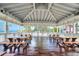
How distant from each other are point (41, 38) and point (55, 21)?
0.58 meters

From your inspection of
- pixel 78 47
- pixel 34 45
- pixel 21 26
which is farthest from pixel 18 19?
pixel 78 47

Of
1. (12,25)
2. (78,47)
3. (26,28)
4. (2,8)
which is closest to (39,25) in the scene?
(26,28)

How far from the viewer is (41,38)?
437cm

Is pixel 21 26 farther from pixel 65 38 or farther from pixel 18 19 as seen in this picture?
pixel 65 38

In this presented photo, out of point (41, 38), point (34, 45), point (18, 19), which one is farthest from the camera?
point (34, 45)

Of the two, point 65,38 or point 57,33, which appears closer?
point 57,33

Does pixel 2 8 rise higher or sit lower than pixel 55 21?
higher

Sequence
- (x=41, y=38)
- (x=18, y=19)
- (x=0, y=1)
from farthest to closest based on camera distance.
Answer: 1. (x=41, y=38)
2. (x=18, y=19)
3. (x=0, y=1)

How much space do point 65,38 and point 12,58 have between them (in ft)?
4.60

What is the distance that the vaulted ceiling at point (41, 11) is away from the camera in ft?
12.7

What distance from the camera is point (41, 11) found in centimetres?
402

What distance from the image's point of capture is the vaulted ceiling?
388 cm

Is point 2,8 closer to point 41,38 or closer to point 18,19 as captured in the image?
point 18,19

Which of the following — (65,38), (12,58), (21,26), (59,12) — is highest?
(59,12)
